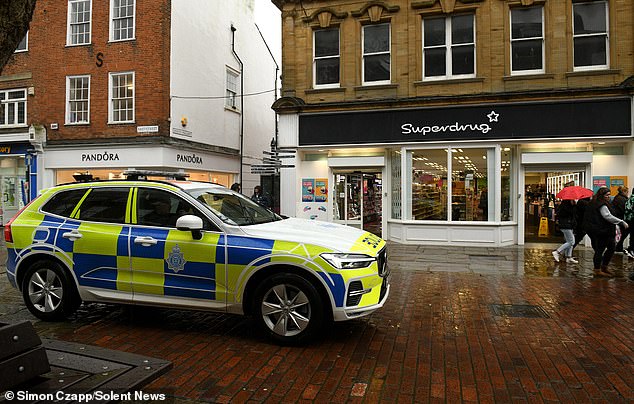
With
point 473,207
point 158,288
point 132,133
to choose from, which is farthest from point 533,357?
point 132,133

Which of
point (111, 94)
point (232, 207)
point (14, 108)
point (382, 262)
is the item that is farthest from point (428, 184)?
point (14, 108)

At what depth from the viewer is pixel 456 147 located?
13.4 meters

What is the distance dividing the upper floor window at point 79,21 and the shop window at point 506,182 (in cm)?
1622

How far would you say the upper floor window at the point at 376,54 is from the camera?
14102 mm

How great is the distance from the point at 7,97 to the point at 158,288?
18.8 meters

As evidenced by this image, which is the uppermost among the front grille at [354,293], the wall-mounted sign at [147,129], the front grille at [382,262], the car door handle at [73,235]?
the wall-mounted sign at [147,129]

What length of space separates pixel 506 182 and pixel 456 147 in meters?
1.81

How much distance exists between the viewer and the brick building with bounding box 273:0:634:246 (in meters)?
12.4

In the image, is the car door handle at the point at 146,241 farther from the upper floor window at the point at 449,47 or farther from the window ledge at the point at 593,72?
the window ledge at the point at 593,72

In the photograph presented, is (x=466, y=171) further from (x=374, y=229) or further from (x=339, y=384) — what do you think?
(x=339, y=384)

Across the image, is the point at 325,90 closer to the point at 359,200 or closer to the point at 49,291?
the point at 359,200

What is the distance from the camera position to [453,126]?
13.2 m

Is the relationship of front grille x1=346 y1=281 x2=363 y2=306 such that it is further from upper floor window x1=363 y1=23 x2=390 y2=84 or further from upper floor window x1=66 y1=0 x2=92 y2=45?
upper floor window x1=66 y1=0 x2=92 y2=45

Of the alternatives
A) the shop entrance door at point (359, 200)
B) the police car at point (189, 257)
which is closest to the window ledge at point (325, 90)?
the shop entrance door at point (359, 200)
